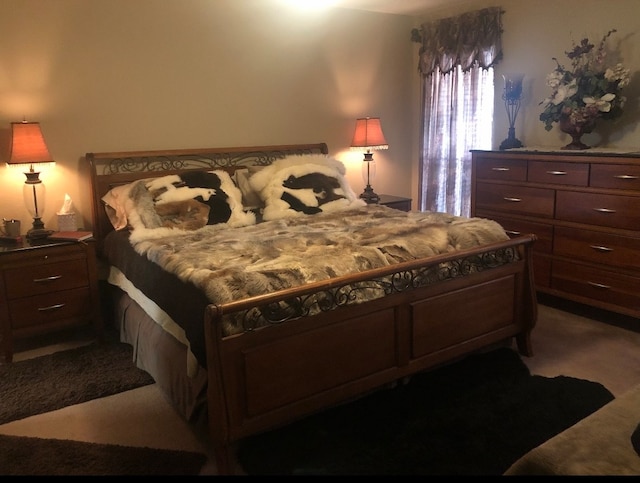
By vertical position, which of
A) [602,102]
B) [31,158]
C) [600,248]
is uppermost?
[602,102]

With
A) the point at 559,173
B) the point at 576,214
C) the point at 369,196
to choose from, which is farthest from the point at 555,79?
the point at 369,196

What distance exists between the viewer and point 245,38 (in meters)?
4.24

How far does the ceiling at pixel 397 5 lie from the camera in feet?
14.9

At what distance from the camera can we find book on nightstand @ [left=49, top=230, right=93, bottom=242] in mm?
3297

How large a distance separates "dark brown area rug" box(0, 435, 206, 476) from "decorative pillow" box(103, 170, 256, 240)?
4.26ft

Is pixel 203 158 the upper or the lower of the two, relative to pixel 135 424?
upper

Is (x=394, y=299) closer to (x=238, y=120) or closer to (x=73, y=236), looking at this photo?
(x=73, y=236)

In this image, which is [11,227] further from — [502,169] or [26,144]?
[502,169]

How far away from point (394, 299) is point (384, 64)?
316 centimetres

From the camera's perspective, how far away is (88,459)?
2264mm

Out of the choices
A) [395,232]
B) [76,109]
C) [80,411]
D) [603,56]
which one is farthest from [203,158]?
[603,56]

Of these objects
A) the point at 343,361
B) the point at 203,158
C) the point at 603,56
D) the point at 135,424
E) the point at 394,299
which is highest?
the point at 603,56

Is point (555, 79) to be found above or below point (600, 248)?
above

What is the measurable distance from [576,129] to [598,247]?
2.77ft
